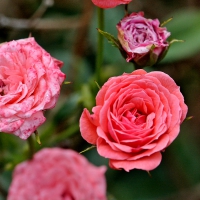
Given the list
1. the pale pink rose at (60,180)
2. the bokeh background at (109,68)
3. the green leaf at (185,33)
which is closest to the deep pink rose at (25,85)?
the pale pink rose at (60,180)

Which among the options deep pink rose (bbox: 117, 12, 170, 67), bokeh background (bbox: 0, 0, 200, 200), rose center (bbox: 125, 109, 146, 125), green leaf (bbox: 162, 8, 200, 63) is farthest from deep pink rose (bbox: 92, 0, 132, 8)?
green leaf (bbox: 162, 8, 200, 63)

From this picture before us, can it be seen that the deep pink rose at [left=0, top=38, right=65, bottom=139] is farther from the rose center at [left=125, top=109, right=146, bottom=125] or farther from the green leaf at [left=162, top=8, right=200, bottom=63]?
the green leaf at [left=162, top=8, right=200, bottom=63]

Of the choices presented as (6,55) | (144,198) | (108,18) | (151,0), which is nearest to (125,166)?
(6,55)

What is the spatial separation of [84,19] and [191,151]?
58cm

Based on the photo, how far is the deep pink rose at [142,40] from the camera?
40.9 inches

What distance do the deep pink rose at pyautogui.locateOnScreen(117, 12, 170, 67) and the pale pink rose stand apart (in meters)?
0.25

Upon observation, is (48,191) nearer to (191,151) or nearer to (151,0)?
(191,151)

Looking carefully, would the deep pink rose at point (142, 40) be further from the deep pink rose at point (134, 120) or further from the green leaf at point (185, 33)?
the green leaf at point (185, 33)

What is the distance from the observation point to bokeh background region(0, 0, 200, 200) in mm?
1450

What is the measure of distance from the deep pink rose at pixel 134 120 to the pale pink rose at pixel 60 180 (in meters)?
0.05

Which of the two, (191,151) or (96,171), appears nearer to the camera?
(96,171)

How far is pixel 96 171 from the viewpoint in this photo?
3.11ft

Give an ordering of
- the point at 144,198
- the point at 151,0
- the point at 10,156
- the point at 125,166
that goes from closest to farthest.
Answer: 1. the point at 125,166
2. the point at 10,156
3. the point at 144,198
4. the point at 151,0

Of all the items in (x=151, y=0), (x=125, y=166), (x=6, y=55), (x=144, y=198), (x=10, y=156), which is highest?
(x=6, y=55)
